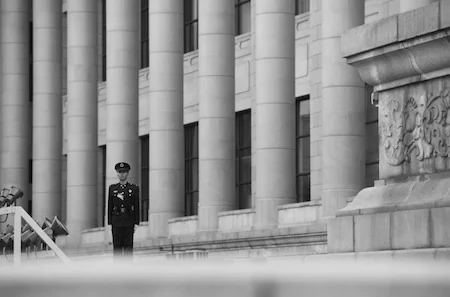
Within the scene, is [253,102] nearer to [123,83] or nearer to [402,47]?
[123,83]

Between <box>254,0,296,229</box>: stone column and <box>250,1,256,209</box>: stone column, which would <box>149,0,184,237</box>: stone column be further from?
<box>254,0,296,229</box>: stone column

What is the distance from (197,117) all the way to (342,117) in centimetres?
1386

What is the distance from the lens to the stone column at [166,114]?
43344 millimetres

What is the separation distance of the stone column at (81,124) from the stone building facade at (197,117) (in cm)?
6

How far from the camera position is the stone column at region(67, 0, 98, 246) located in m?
50.3

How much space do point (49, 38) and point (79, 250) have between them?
34.1 feet

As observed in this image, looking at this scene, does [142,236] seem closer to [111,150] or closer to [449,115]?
[111,150]

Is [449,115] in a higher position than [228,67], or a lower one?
lower

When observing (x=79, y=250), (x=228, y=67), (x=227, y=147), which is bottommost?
(x=79, y=250)

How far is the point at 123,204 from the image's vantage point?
18875 mm

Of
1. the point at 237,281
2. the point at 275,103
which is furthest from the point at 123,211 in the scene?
the point at 275,103

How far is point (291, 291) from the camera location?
4.66ft

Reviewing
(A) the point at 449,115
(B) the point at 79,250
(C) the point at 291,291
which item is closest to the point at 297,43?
(B) the point at 79,250

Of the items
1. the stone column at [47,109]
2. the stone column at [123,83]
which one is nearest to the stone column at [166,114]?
the stone column at [123,83]
